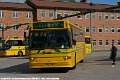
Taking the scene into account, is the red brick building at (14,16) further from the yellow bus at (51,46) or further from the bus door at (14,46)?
the yellow bus at (51,46)

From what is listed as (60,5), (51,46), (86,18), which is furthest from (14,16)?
(51,46)

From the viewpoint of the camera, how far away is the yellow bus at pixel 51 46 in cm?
1680

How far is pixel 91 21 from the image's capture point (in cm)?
7725

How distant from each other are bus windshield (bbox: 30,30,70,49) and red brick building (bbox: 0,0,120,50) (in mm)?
51602

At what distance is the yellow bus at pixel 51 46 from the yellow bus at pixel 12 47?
26918 millimetres

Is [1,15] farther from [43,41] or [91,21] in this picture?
[43,41]

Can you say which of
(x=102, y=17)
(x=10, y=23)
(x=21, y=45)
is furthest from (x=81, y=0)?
(x=21, y=45)

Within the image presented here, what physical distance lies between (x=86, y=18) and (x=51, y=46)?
198ft

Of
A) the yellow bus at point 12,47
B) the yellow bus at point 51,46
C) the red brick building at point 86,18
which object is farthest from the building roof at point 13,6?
the yellow bus at point 51,46

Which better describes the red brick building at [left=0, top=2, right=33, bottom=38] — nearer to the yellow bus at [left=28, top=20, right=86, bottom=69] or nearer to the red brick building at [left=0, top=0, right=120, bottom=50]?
the red brick building at [left=0, top=0, right=120, bottom=50]

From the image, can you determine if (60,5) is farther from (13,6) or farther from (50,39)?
(50,39)

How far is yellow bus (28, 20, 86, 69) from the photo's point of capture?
1680 cm

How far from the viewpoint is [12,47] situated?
44406mm

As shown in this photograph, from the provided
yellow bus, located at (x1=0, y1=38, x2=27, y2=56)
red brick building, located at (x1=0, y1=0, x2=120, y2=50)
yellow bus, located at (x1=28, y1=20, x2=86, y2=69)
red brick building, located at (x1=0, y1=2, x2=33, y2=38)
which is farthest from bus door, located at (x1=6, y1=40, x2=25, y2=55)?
yellow bus, located at (x1=28, y1=20, x2=86, y2=69)
